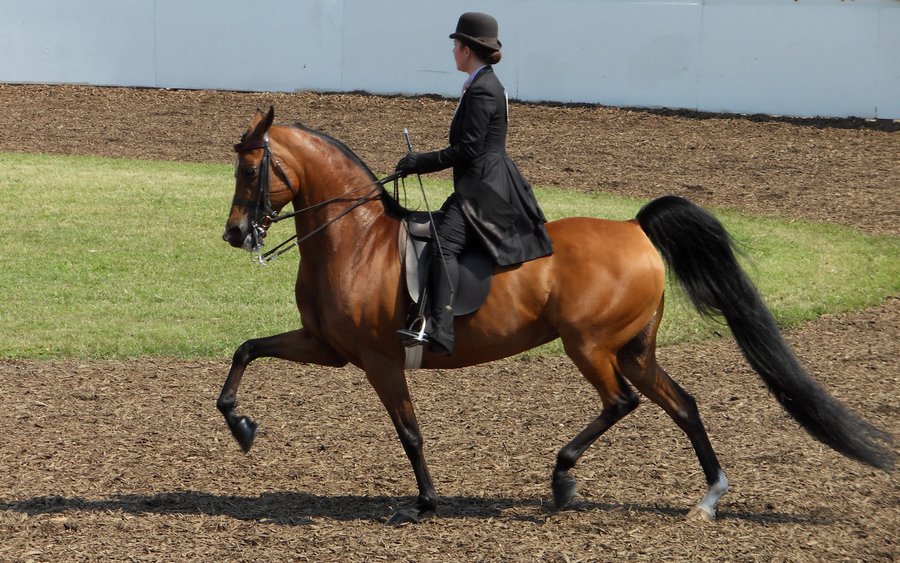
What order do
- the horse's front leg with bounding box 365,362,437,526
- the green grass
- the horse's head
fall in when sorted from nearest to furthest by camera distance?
the horse's head
the horse's front leg with bounding box 365,362,437,526
the green grass

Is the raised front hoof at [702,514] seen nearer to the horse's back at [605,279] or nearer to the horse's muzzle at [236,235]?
the horse's back at [605,279]

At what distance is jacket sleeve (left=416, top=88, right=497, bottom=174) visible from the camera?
5.95 m

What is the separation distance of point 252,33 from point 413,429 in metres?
17.6

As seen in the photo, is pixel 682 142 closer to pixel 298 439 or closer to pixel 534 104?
pixel 534 104

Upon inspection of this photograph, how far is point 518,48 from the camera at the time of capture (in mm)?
21719

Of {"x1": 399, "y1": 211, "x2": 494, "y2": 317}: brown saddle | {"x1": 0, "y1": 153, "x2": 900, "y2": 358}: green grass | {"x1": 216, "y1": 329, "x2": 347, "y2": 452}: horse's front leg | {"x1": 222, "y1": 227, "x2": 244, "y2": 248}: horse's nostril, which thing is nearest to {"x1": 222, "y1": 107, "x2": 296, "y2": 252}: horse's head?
{"x1": 222, "y1": 227, "x2": 244, "y2": 248}: horse's nostril

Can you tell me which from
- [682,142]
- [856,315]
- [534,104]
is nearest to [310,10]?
[534,104]

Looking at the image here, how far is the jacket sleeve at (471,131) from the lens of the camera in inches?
234

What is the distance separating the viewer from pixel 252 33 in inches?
880

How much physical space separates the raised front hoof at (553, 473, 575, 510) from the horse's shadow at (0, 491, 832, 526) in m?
0.11

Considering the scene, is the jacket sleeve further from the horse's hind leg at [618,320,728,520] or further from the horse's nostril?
the horse's hind leg at [618,320,728,520]

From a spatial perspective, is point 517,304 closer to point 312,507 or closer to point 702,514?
point 702,514

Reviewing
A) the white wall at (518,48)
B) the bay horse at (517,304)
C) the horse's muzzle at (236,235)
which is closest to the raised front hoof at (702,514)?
the bay horse at (517,304)

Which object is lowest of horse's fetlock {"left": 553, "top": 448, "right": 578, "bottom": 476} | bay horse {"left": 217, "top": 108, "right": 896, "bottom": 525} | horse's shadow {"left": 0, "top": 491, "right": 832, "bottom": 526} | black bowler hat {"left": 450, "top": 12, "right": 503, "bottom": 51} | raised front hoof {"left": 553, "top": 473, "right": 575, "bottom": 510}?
horse's shadow {"left": 0, "top": 491, "right": 832, "bottom": 526}
